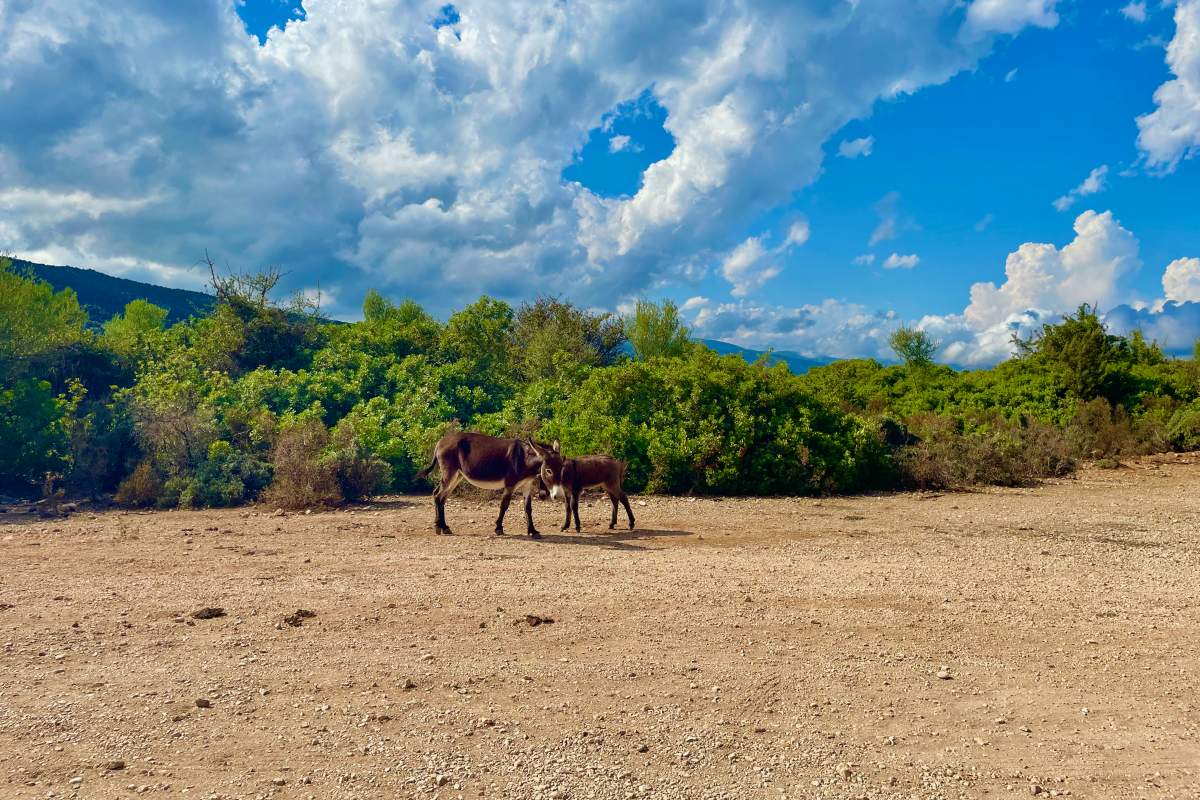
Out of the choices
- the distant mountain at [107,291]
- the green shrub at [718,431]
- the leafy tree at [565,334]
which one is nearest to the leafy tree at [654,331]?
the leafy tree at [565,334]

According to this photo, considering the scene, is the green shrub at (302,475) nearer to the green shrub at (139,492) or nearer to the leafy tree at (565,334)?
the green shrub at (139,492)

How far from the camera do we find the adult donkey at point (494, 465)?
11.2m

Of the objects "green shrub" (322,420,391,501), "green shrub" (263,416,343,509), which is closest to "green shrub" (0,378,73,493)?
"green shrub" (263,416,343,509)

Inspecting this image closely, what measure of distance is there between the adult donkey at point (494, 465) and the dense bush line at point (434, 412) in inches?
144

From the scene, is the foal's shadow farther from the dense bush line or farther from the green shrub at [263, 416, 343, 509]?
the green shrub at [263, 416, 343, 509]

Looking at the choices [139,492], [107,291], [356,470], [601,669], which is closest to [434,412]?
[356,470]

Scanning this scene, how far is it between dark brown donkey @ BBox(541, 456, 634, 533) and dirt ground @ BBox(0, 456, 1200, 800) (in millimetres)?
1481

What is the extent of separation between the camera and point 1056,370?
2612 centimetres

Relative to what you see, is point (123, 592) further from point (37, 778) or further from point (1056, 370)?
point (1056, 370)

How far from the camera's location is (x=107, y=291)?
245 feet

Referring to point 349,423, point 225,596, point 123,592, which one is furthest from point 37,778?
point 349,423

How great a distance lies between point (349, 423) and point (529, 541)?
23.9 feet

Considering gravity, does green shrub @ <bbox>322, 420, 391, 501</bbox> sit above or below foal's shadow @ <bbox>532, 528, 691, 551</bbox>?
above

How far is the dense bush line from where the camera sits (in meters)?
15.1
